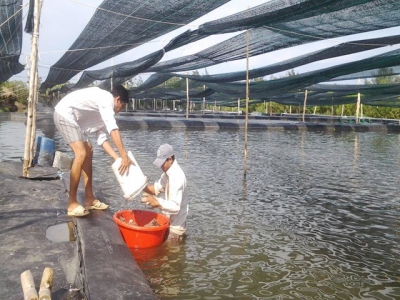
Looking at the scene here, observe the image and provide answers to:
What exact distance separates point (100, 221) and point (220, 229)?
1.47 m

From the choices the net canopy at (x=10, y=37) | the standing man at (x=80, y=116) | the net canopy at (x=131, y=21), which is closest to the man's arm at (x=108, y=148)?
the standing man at (x=80, y=116)

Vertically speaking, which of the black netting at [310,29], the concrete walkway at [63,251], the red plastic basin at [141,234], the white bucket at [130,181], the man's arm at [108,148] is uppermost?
the black netting at [310,29]

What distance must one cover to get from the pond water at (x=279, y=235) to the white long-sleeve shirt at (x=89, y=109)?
127 centimetres

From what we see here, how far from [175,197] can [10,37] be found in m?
9.89

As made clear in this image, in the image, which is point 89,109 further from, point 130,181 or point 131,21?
point 131,21

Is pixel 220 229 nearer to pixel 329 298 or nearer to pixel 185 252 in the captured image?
pixel 185 252

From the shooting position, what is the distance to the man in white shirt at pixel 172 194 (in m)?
3.88

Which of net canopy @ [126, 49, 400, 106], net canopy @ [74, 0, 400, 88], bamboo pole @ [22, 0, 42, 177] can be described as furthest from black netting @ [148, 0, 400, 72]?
bamboo pole @ [22, 0, 42, 177]

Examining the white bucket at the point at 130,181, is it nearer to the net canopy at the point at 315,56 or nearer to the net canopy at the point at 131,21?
the net canopy at the point at 131,21

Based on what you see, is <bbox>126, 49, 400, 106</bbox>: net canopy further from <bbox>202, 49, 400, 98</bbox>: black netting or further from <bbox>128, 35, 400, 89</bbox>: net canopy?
<bbox>128, 35, 400, 89</bbox>: net canopy

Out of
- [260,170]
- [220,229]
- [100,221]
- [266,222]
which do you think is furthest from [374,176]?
[100,221]

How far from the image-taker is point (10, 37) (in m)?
11.6

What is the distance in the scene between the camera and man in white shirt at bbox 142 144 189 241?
3.88m

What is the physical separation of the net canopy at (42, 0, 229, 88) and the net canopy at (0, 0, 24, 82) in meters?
1.55
